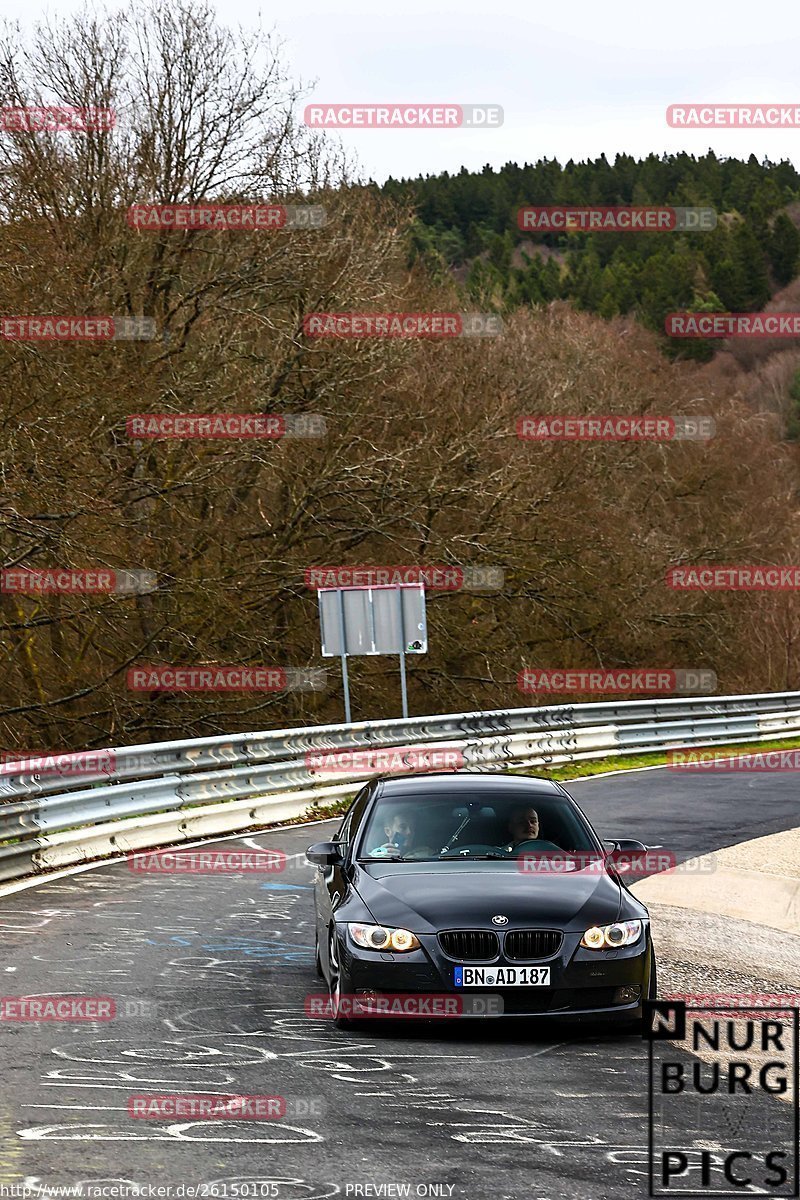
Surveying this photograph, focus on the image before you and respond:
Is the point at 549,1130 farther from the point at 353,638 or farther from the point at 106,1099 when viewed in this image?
the point at 353,638

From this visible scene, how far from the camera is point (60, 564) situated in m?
Answer: 22.1

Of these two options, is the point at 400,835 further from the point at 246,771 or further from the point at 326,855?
the point at 246,771

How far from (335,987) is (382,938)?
1.48 feet

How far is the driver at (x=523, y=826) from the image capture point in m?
9.17

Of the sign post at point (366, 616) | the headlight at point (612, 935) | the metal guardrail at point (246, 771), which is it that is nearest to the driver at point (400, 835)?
the headlight at point (612, 935)

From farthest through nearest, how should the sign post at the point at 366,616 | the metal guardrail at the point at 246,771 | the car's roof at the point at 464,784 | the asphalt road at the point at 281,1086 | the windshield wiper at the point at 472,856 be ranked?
the sign post at the point at 366,616 → the metal guardrail at the point at 246,771 → the car's roof at the point at 464,784 → the windshield wiper at the point at 472,856 → the asphalt road at the point at 281,1086

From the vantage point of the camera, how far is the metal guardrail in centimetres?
1484

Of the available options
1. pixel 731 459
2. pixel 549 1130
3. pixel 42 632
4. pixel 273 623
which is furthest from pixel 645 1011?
pixel 731 459

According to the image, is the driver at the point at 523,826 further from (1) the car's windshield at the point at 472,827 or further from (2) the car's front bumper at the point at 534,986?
(2) the car's front bumper at the point at 534,986

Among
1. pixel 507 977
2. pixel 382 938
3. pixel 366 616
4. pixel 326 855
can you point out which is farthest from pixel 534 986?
pixel 366 616

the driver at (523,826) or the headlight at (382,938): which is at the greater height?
the driver at (523,826)

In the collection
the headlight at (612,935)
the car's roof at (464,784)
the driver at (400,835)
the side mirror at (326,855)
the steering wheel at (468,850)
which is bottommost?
the headlight at (612,935)

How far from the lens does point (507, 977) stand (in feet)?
25.4

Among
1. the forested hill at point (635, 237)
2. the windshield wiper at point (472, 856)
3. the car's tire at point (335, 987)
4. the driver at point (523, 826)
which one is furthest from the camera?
the forested hill at point (635, 237)
